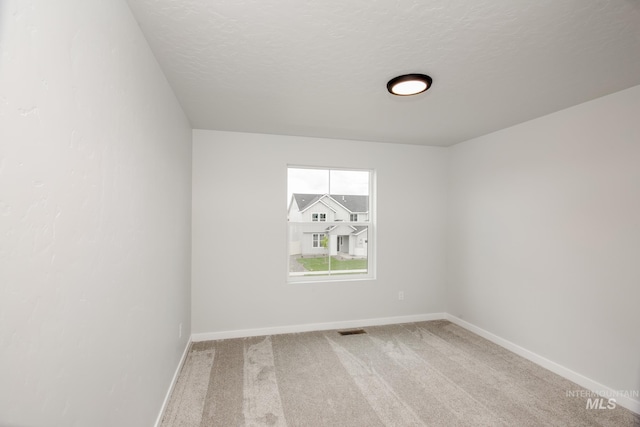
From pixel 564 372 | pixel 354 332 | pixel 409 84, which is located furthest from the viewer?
pixel 354 332

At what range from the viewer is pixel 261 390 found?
8.27 feet

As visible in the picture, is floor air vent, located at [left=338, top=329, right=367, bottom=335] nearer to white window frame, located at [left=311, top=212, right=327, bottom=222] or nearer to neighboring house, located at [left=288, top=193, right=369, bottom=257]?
neighboring house, located at [left=288, top=193, right=369, bottom=257]

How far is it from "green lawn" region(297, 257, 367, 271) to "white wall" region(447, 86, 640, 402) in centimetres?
150

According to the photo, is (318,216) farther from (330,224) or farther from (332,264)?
(332,264)

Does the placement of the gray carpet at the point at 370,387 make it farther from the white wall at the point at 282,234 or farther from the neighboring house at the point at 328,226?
the neighboring house at the point at 328,226

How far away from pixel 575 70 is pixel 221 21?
93.8 inches

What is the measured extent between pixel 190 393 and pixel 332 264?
7.31 ft

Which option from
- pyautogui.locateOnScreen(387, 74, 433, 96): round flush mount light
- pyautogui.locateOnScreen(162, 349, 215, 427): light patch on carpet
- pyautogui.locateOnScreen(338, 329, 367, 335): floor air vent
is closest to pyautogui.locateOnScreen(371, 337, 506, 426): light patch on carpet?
pyautogui.locateOnScreen(338, 329, 367, 335): floor air vent

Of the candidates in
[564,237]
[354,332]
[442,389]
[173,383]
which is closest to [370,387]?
[442,389]

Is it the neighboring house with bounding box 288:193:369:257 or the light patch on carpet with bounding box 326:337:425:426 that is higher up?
the neighboring house with bounding box 288:193:369:257

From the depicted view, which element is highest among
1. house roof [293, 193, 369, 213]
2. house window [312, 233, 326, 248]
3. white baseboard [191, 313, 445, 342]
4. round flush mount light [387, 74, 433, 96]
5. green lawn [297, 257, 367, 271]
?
round flush mount light [387, 74, 433, 96]

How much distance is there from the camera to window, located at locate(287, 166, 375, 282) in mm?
3973

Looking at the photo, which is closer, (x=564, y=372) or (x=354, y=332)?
(x=564, y=372)

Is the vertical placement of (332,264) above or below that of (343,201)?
below
